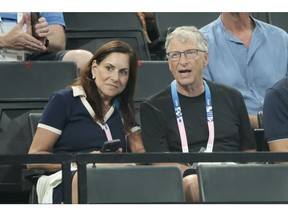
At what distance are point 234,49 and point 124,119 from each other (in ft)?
2.60

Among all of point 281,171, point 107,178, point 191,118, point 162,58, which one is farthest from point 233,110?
point 162,58

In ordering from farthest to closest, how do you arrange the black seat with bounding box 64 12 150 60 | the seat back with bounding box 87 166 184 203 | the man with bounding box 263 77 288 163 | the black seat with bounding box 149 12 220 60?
the black seat with bounding box 149 12 220 60, the black seat with bounding box 64 12 150 60, the man with bounding box 263 77 288 163, the seat back with bounding box 87 166 184 203

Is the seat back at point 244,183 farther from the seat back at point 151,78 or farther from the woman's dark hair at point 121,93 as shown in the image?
the seat back at point 151,78

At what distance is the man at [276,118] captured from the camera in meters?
3.55

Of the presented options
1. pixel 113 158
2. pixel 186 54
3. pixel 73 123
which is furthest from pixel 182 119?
pixel 113 158

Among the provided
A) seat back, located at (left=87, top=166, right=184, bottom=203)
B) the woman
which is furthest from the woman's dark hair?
seat back, located at (left=87, top=166, right=184, bottom=203)

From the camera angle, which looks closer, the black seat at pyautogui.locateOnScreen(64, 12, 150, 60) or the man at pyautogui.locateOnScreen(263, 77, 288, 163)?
the man at pyautogui.locateOnScreen(263, 77, 288, 163)

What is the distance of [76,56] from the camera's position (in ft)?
14.2

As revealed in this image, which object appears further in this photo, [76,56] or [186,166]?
[76,56]

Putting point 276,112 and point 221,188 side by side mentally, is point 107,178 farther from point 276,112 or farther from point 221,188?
point 276,112

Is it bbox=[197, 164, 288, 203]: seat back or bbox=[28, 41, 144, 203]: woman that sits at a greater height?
bbox=[28, 41, 144, 203]: woman

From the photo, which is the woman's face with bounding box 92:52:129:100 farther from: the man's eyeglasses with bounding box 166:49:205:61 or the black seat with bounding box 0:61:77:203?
the black seat with bounding box 0:61:77:203

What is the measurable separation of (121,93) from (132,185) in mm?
888

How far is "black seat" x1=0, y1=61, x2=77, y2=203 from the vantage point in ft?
12.5
